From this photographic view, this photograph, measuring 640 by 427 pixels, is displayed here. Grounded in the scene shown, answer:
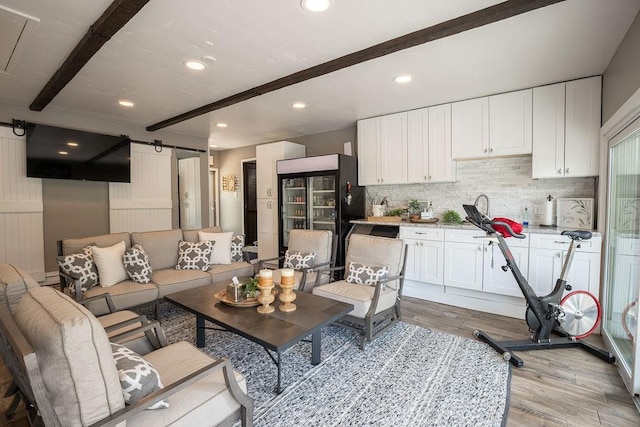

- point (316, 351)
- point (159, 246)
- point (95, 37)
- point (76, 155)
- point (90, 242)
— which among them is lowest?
point (316, 351)

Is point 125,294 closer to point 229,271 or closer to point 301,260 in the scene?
point 229,271

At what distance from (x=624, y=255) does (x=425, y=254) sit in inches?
68.7

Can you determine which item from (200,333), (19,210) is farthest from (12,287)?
(19,210)

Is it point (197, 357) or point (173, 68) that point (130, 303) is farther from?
→ point (173, 68)

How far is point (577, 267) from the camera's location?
2861 mm

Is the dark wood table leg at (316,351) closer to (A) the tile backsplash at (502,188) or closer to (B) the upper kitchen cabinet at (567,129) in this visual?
(A) the tile backsplash at (502,188)

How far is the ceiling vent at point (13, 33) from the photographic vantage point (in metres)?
2.06

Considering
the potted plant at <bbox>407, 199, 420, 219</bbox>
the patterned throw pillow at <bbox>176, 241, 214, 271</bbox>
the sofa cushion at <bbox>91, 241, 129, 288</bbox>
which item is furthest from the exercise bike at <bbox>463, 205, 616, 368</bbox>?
the sofa cushion at <bbox>91, 241, 129, 288</bbox>

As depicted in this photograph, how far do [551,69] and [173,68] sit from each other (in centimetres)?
351

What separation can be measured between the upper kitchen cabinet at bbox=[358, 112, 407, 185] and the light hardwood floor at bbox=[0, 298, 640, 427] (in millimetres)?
2225

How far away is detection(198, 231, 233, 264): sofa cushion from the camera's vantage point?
3740 millimetres

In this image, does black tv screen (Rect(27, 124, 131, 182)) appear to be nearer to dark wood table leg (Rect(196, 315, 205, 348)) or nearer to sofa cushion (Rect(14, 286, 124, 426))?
dark wood table leg (Rect(196, 315, 205, 348))

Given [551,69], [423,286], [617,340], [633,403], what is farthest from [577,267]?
[551,69]

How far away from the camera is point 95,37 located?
7.25 ft
